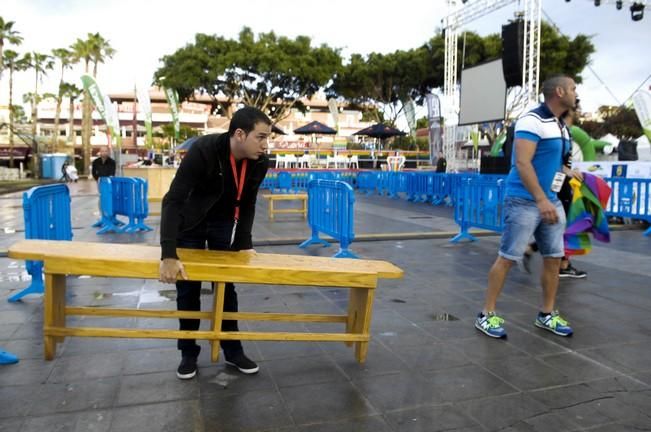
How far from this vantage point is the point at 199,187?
3.02 metres

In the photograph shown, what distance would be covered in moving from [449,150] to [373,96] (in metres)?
15.5

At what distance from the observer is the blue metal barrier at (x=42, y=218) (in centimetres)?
479

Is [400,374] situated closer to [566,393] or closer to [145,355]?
[566,393]

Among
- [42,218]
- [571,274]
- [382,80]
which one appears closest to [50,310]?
[42,218]

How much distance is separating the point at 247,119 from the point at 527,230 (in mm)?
2119

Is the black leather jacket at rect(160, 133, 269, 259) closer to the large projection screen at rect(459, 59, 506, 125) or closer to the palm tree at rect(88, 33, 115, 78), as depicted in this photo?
the large projection screen at rect(459, 59, 506, 125)

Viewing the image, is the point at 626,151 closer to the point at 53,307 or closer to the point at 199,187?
the point at 199,187

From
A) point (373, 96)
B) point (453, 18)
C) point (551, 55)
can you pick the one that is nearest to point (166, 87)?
point (373, 96)

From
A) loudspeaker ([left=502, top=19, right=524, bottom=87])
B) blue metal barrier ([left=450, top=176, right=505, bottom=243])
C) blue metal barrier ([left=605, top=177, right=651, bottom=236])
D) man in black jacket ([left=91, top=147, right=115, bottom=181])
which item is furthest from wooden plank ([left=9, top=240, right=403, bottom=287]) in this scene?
loudspeaker ([left=502, top=19, right=524, bottom=87])

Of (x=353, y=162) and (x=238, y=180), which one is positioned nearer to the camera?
(x=238, y=180)

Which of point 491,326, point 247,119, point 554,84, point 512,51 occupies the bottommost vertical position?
point 491,326

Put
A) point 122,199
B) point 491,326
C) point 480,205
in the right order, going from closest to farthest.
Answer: point 491,326
point 480,205
point 122,199

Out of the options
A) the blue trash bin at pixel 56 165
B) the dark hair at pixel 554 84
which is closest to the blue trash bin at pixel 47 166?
the blue trash bin at pixel 56 165

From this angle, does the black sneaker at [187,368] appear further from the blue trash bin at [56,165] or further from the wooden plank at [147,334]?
the blue trash bin at [56,165]
